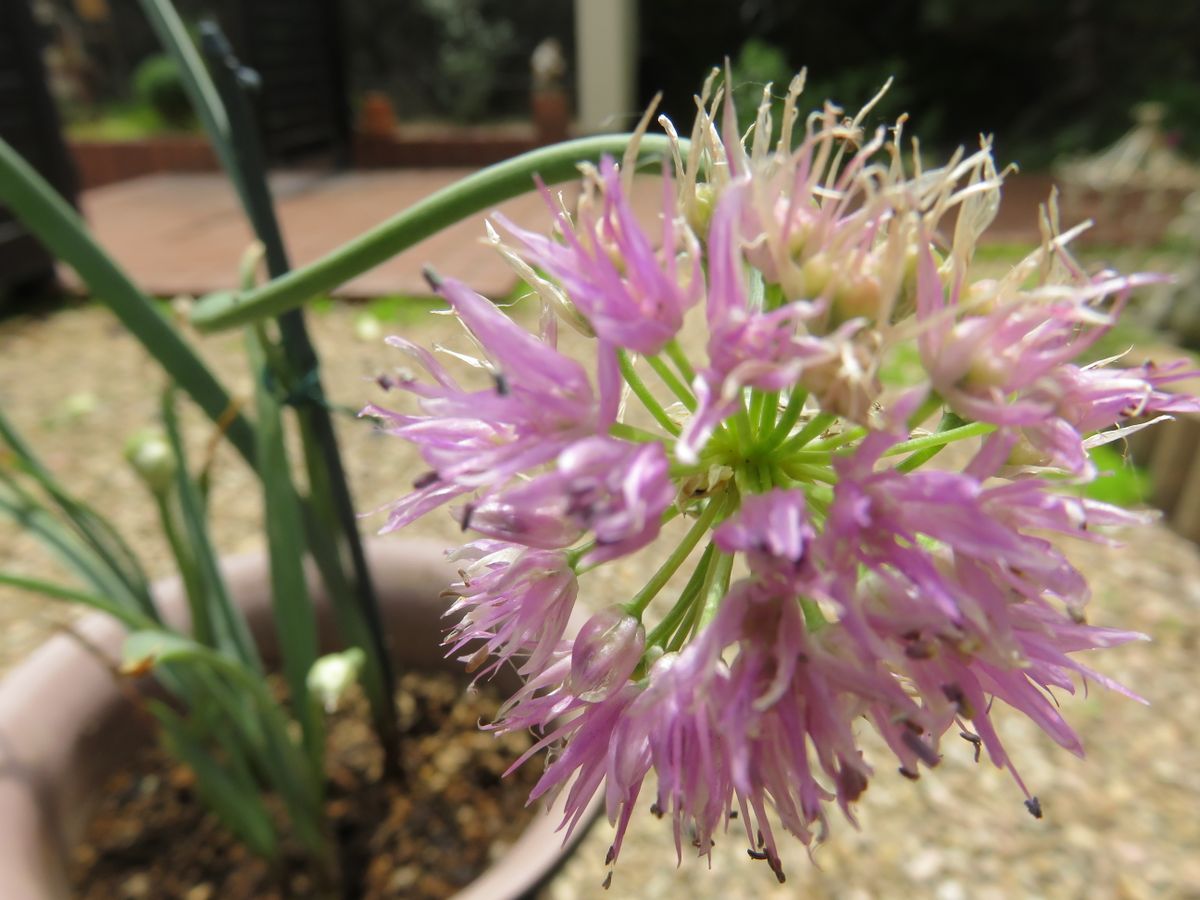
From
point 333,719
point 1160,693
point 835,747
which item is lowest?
point 1160,693

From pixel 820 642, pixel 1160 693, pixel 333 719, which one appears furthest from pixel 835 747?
pixel 1160 693

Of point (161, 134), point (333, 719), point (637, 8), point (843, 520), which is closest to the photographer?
point (843, 520)

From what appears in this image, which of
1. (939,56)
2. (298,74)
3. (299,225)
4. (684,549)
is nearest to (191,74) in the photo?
(684,549)

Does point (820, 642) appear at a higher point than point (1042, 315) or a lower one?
lower

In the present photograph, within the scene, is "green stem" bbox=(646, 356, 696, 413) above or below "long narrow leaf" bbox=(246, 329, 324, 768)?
above

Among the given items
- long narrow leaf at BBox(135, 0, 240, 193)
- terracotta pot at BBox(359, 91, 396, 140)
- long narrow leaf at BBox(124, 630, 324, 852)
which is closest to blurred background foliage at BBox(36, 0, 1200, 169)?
terracotta pot at BBox(359, 91, 396, 140)

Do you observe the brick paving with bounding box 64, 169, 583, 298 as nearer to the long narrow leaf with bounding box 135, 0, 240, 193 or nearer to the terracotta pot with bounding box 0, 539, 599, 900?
the terracotta pot with bounding box 0, 539, 599, 900

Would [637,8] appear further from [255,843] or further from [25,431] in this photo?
[255,843]
